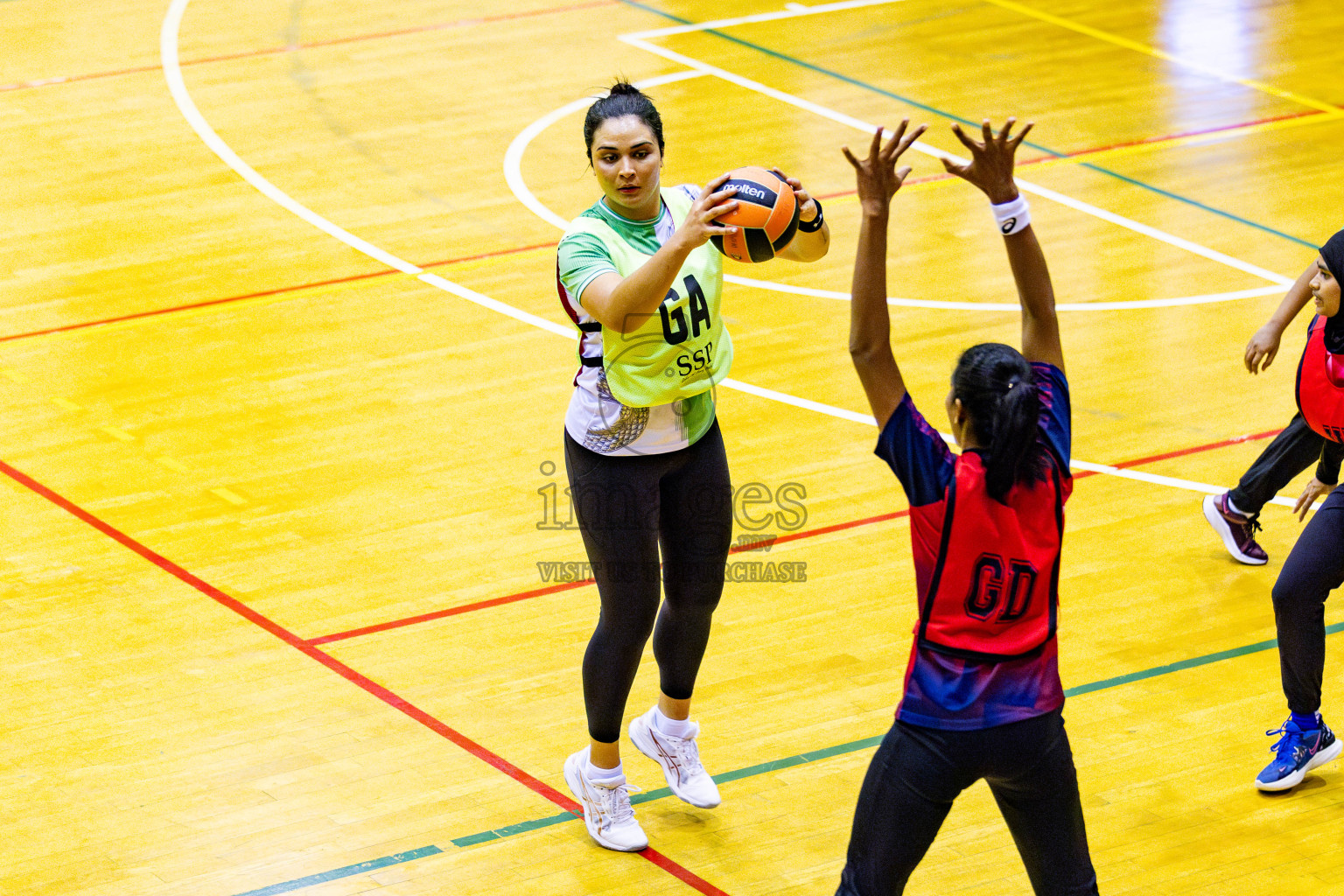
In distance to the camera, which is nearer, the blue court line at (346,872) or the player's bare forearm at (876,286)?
the player's bare forearm at (876,286)

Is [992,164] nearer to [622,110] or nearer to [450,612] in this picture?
[622,110]

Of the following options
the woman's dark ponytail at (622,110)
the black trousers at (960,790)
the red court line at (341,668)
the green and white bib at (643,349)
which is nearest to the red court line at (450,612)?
the red court line at (341,668)

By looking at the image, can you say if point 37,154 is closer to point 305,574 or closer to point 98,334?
point 98,334

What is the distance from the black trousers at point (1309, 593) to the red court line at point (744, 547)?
1742mm

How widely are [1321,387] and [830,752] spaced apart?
1.91 m

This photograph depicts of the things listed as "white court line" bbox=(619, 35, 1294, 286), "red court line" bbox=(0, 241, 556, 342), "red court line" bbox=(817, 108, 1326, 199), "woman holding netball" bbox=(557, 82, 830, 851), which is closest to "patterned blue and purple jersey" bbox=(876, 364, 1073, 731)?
"woman holding netball" bbox=(557, 82, 830, 851)

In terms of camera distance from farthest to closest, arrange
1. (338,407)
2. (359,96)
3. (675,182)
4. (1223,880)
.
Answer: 1. (359,96)
2. (675,182)
3. (338,407)
4. (1223,880)

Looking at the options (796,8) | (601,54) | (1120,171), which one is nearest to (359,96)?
(601,54)

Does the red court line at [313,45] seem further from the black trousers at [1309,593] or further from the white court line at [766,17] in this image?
the black trousers at [1309,593]

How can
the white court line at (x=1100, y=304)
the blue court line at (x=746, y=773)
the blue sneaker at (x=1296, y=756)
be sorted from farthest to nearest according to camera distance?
the white court line at (x=1100, y=304) → the blue sneaker at (x=1296, y=756) → the blue court line at (x=746, y=773)

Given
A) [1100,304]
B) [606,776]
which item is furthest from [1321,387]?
[1100,304]

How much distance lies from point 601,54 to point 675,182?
125 inches

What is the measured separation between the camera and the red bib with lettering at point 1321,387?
5496 millimetres

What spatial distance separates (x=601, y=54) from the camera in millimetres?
14141
